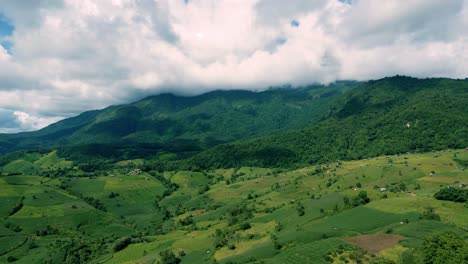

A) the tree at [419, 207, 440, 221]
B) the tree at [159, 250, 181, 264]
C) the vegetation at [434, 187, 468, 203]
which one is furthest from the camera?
the tree at [159, 250, 181, 264]

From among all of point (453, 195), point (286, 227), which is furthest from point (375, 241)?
point (453, 195)

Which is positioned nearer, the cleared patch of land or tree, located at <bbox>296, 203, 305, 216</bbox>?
the cleared patch of land

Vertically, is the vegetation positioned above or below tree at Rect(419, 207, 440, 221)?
above

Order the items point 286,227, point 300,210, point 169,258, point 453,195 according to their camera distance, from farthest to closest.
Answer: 1. point 300,210
2. point 286,227
3. point 169,258
4. point 453,195

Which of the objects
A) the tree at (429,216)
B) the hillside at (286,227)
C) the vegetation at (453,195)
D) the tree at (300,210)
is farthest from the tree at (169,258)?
the vegetation at (453,195)

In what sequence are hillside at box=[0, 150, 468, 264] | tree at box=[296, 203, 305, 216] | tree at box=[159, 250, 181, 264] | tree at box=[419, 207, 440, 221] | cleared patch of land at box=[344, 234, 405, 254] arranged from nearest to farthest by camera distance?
cleared patch of land at box=[344, 234, 405, 254]
hillside at box=[0, 150, 468, 264]
tree at box=[419, 207, 440, 221]
tree at box=[159, 250, 181, 264]
tree at box=[296, 203, 305, 216]

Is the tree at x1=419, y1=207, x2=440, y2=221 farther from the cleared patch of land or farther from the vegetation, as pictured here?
the cleared patch of land

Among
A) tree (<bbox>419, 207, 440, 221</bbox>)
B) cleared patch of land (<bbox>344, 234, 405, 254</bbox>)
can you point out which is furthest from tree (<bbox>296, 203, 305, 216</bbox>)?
tree (<bbox>419, 207, 440, 221</bbox>)

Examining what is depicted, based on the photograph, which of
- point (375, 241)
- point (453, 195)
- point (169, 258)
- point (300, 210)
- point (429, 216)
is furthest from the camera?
point (300, 210)

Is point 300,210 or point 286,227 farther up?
point 300,210

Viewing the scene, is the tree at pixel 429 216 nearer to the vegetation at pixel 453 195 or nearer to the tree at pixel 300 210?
the vegetation at pixel 453 195

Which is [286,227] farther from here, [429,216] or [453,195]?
[453,195]

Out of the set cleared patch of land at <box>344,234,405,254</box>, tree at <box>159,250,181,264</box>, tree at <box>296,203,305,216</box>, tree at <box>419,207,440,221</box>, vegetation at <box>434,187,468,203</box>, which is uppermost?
vegetation at <box>434,187,468,203</box>
